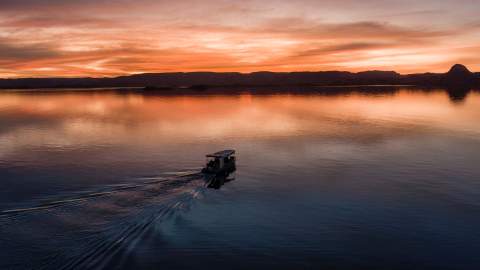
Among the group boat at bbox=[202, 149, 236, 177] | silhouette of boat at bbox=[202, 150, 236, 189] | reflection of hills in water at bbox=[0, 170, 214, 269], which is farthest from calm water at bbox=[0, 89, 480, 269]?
boat at bbox=[202, 149, 236, 177]

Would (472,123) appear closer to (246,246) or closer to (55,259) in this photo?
(246,246)

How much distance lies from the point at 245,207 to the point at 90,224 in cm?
1507

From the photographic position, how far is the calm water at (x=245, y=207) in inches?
1077

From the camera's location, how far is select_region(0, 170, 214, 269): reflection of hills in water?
25.9 m

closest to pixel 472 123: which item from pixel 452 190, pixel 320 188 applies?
pixel 452 190

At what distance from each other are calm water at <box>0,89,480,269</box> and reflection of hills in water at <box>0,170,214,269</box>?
11 cm

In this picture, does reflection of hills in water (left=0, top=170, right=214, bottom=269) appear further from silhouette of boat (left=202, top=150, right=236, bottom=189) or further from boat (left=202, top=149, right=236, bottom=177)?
boat (left=202, top=149, right=236, bottom=177)

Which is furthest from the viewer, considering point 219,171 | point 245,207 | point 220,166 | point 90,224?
point 220,166

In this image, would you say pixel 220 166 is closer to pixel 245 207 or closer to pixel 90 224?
pixel 245 207

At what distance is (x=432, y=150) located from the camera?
68.5 meters

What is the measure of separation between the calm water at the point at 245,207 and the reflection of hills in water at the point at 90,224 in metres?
0.11

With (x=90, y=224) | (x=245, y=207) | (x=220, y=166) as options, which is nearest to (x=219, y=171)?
(x=220, y=166)

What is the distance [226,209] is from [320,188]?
43.8 ft

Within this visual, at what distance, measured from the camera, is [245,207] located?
38.2m
